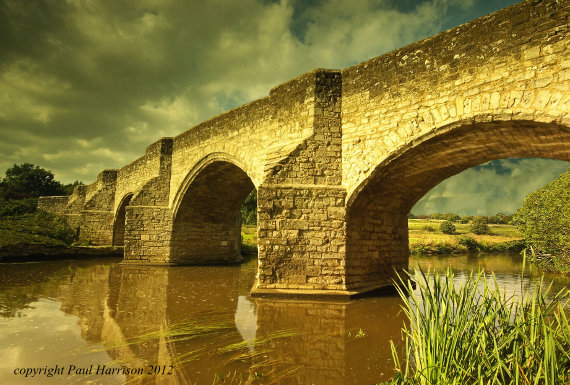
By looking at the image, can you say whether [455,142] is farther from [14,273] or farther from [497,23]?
[14,273]

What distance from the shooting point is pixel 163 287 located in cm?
783

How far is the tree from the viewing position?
142 feet

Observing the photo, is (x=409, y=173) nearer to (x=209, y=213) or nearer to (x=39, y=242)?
(x=209, y=213)

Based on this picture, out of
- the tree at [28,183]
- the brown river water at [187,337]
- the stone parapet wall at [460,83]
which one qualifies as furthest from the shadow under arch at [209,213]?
the tree at [28,183]

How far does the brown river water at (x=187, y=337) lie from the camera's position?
302 centimetres

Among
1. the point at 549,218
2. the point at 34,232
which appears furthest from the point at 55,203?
the point at 549,218

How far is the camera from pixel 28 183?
1735 inches

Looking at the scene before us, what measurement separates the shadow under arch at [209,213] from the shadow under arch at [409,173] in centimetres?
530

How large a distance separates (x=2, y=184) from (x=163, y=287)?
49.6 metres

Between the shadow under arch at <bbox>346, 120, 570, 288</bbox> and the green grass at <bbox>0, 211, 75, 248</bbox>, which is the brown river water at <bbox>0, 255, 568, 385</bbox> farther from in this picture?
the green grass at <bbox>0, 211, 75, 248</bbox>

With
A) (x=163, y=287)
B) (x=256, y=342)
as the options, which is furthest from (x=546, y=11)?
(x=163, y=287)

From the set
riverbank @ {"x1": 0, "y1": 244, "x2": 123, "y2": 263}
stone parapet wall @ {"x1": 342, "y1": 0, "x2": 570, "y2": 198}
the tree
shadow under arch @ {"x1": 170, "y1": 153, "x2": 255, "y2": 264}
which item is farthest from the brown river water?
the tree

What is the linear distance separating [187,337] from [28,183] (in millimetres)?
52237

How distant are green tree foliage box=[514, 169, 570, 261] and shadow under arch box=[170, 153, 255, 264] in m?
10.9
